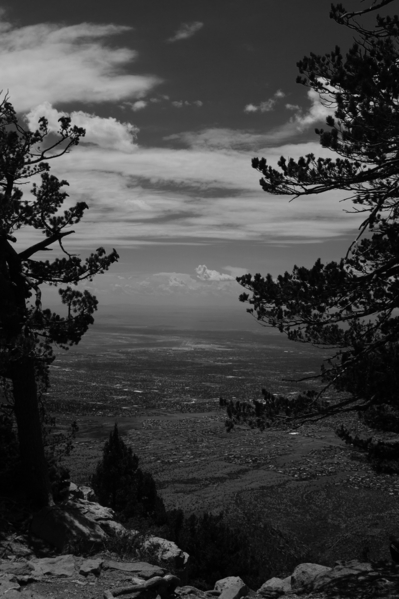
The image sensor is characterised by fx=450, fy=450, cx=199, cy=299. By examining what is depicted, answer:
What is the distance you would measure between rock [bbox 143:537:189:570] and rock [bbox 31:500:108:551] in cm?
125

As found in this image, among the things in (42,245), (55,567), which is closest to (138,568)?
(55,567)

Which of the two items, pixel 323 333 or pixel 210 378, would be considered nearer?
pixel 323 333

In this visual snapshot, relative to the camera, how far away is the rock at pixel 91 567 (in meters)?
8.68

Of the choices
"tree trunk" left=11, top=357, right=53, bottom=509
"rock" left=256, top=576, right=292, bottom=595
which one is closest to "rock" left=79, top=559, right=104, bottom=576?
"rock" left=256, top=576, right=292, bottom=595

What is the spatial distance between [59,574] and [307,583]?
609 cm

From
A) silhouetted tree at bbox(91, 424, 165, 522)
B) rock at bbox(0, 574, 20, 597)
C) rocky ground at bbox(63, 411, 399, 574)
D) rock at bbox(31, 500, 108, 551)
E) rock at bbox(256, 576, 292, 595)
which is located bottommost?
rocky ground at bbox(63, 411, 399, 574)

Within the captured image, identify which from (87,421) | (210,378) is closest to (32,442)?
(87,421)

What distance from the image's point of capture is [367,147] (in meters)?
10.4

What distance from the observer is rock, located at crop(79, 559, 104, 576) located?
868cm

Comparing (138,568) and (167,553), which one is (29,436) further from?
(138,568)

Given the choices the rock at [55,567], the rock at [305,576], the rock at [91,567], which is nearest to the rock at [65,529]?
the rock at [55,567]

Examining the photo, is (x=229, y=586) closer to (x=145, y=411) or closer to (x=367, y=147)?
(x=367, y=147)

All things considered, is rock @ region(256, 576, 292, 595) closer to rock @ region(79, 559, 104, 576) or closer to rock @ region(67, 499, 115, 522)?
rock @ region(79, 559, 104, 576)

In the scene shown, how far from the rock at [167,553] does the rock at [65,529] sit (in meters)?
1.25
